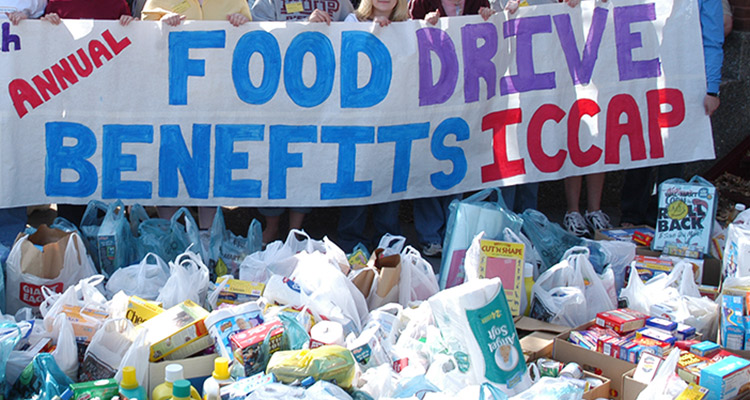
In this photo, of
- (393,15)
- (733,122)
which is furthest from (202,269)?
(733,122)

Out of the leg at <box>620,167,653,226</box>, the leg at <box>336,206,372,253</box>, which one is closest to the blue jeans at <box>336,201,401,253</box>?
the leg at <box>336,206,372,253</box>

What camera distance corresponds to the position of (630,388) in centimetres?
315

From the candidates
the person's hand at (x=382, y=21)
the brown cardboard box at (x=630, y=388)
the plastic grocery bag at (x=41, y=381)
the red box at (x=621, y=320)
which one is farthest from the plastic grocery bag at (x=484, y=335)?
the person's hand at (x=382, y=21)

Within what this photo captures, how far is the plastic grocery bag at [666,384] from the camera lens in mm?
3016

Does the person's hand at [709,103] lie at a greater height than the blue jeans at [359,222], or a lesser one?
greater

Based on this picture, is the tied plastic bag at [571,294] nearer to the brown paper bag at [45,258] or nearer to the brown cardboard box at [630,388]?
the brown cardboard box at [630,388]

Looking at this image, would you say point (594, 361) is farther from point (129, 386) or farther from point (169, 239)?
point (169, 239)

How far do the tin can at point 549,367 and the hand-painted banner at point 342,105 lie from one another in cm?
191

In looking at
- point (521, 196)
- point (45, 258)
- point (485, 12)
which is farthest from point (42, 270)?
point (521, 196)

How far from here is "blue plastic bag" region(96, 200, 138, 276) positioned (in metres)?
4.24

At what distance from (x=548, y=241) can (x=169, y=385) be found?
2.40 meters

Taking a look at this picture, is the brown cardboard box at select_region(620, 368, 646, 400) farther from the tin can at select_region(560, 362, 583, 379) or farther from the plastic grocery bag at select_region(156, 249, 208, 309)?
the plastic grocery bag at select_region(156, 249, 208, 309)

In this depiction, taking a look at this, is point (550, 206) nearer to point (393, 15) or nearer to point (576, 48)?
point (576, 48)

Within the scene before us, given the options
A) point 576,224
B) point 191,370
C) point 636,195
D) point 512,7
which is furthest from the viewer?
point 636,195
